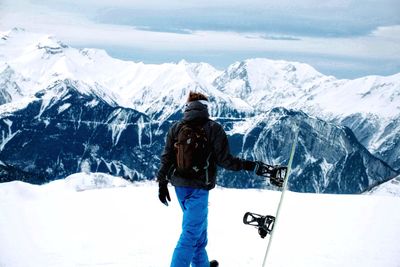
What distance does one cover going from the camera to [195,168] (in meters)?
6.43

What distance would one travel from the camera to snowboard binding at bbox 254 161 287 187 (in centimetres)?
664

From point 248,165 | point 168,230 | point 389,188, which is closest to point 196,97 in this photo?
point 248,165

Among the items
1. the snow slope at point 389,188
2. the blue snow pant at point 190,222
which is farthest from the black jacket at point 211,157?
the snow slope at point 389,188

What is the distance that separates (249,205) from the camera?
14.6 metres

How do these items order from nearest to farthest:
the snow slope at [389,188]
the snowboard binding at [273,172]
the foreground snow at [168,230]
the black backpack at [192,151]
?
the black backpack at [192,151]
the snowboard binding at [273,172]
the foreground snow at [168,230]
the snow slope at [389,188]

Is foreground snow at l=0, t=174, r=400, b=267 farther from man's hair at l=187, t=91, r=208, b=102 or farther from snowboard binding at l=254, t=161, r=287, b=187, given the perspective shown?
man's hair at l=187, t=91, r=208, b=102

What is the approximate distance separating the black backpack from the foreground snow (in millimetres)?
2540

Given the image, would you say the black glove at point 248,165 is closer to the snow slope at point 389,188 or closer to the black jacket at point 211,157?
the black jacket at point 211,157

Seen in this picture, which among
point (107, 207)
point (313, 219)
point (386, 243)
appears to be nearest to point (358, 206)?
point (313, 219)

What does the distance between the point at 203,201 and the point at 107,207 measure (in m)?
7.84

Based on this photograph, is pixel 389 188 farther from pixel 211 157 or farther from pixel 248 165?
pixel 211 157

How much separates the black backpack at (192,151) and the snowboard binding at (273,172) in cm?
75

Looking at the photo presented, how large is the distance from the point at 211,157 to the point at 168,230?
16.9 ft

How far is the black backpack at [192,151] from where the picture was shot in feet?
20.9
